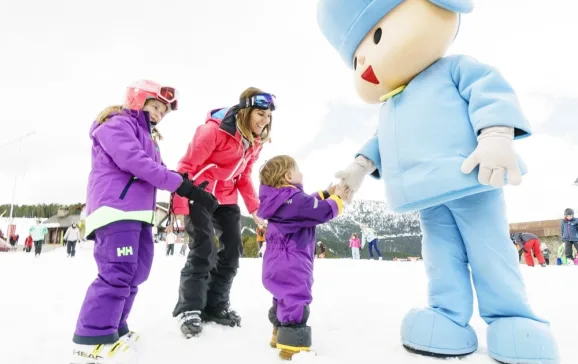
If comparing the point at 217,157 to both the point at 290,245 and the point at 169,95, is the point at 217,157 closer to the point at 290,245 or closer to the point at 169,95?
the point at 169,95


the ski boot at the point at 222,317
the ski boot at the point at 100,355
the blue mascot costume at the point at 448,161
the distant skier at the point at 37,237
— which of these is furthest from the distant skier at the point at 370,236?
the distant skier at the point at 37,237

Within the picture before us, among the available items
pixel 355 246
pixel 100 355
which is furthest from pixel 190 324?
pixel 355 246

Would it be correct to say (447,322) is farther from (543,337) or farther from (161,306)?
(161,306)

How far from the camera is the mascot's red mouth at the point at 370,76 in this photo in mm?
2138

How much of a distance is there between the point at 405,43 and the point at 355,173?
78 centimetres

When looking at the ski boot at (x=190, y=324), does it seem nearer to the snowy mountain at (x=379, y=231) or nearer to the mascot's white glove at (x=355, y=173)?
the mascot's white glove at (x=355, y=173)

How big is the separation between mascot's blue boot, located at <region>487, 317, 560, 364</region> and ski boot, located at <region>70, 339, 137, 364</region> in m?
1.63

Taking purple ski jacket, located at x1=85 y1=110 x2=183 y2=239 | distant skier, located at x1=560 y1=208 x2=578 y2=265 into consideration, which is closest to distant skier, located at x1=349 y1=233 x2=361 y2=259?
distant skier, located at x1=560 y1=208 x2=578 y2=265

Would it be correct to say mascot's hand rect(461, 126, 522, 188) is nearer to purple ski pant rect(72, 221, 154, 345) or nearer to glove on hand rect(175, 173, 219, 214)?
glove on hand rect(175, 173, 219, 214)

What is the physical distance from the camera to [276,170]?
2158mm

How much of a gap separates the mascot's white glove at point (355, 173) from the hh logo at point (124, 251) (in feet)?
4.01

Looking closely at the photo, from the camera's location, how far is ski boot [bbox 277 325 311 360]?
1.80 meters

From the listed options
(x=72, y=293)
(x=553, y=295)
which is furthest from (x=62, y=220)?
(x=553, y=295)

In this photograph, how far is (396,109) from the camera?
212 cm
